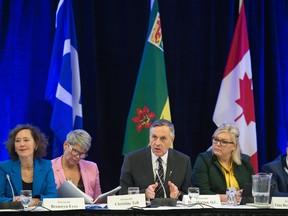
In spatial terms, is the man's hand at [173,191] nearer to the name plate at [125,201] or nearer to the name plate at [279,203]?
the name plate at [125,201]

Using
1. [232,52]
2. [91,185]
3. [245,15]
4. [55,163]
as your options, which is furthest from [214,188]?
[245,15]

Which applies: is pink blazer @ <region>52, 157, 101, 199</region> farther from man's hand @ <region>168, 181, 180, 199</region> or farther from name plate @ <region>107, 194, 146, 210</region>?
name plate @ <region>107, 194, 146, 210</region>

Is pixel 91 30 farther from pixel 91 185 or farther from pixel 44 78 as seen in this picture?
pixel 91 185

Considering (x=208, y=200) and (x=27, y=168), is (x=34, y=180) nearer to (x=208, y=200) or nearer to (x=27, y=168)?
(x=27, y=168)

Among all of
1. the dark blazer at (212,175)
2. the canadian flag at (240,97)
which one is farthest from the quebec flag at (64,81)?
the canadian flag at (240,97)

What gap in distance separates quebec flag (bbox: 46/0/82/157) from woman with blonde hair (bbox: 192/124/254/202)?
140 centimetres

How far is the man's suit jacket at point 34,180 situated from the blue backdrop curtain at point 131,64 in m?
1.36

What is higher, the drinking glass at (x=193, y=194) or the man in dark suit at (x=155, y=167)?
the man in dark suit at (x=155, y=167)

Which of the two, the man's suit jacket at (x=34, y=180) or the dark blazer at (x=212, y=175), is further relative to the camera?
the dark blazer at (x=212, y=175)

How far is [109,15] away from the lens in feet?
20.1

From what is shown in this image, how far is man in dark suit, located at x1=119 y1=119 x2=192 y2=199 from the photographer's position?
4613 mm

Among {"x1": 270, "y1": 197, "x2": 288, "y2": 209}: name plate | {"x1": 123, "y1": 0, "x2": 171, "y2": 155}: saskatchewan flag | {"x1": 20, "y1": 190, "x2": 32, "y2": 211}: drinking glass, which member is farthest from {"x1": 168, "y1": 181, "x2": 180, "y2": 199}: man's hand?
{"x1": 123, "y1": 0, "x2": 171, "y2": 155}: saskatchewan flag

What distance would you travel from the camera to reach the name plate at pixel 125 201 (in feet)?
11.9

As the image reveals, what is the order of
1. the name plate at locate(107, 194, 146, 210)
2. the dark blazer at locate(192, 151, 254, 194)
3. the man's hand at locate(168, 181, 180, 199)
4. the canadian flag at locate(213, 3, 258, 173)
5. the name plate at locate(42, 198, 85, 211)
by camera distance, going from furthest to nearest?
the canadian flag at locate(213, 3, 258, 173) → the dark blazer at locate(192, 151, 254, 194) → the man's hand at locate(168, 181, 180, 199) → the name plate at locate(107, 194, 146, 210) → the name plate at locate(42, 198, 85, 211)
